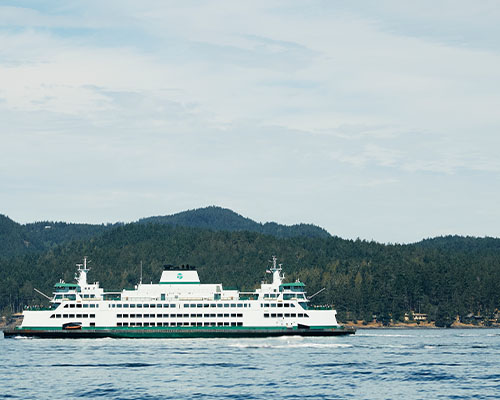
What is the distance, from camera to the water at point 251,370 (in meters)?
65.9

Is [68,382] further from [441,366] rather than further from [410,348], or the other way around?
[410,348]

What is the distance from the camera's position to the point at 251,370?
3147 inches

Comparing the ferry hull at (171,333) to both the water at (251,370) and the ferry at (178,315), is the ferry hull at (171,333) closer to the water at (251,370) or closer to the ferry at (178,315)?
the ferry at (178,315)

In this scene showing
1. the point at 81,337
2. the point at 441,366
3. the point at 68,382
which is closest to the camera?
the point at 68,382

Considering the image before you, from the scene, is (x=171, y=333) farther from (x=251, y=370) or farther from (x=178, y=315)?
(x=251, y=370)

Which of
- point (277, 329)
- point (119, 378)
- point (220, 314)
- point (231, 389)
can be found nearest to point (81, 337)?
point (220, 314)

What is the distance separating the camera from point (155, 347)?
107250mm

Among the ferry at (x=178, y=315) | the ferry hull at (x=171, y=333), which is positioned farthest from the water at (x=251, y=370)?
the ferry at (x=178, y=315)

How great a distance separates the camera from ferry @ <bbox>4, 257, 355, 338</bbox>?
125 meters

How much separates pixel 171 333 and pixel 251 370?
45688mm

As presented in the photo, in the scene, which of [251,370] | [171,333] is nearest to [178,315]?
[171,333]

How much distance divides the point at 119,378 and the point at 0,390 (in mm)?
10807

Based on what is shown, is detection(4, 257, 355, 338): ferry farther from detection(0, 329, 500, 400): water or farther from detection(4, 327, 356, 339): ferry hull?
detection(0, 329, 500, 400): water

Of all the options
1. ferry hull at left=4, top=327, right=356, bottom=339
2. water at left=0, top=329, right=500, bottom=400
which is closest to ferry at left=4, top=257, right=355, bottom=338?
ferry hull at left=4, top=327, right=356, bottom=339
